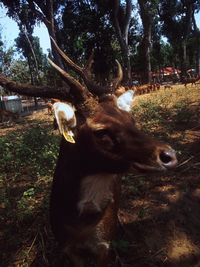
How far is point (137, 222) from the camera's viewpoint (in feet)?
16.8

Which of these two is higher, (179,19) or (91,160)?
(179,19)

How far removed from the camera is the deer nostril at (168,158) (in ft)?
10.3

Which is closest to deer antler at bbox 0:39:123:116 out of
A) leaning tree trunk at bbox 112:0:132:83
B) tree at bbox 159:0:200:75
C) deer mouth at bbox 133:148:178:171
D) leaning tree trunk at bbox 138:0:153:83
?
deer mouth at bbox 133:148:178:171

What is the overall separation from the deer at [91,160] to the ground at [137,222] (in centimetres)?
66

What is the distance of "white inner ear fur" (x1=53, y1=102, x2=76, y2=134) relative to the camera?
11.4ft

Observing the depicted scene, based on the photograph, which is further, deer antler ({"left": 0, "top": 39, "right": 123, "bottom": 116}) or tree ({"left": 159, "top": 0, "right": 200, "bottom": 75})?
tree ({"left": 159, "top": 0, "right": 200, "bottom": 75})

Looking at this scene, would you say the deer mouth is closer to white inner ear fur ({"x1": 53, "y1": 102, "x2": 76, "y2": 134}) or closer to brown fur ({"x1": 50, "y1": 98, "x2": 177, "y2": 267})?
brown fur ({"x1": 50, "y1": 98, "x2": 177, "y2": 267})

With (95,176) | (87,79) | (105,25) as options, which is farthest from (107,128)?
(105,25)

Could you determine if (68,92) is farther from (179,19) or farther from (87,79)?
(179,19)

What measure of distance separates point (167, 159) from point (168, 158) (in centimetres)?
1

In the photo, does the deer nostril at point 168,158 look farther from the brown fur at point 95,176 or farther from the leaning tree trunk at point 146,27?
the leaning tree trunk at point 146,27

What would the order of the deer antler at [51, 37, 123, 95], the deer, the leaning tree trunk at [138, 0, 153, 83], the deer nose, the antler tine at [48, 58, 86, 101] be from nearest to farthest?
the deer nose < the deer < the antler tine at [48, 58, 86, 101] < the deer antler at [51, 37, 123, 95] < the leaning tree trunk at [138, 0, 153, 83]

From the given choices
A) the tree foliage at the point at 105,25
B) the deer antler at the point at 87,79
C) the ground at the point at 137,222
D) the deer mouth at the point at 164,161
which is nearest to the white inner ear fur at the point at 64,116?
the deer antler at the point at 87,79

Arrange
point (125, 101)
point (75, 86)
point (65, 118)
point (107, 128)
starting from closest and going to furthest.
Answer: point (107, 128), point (65, 118), point (75, 86), point (125, 101)
